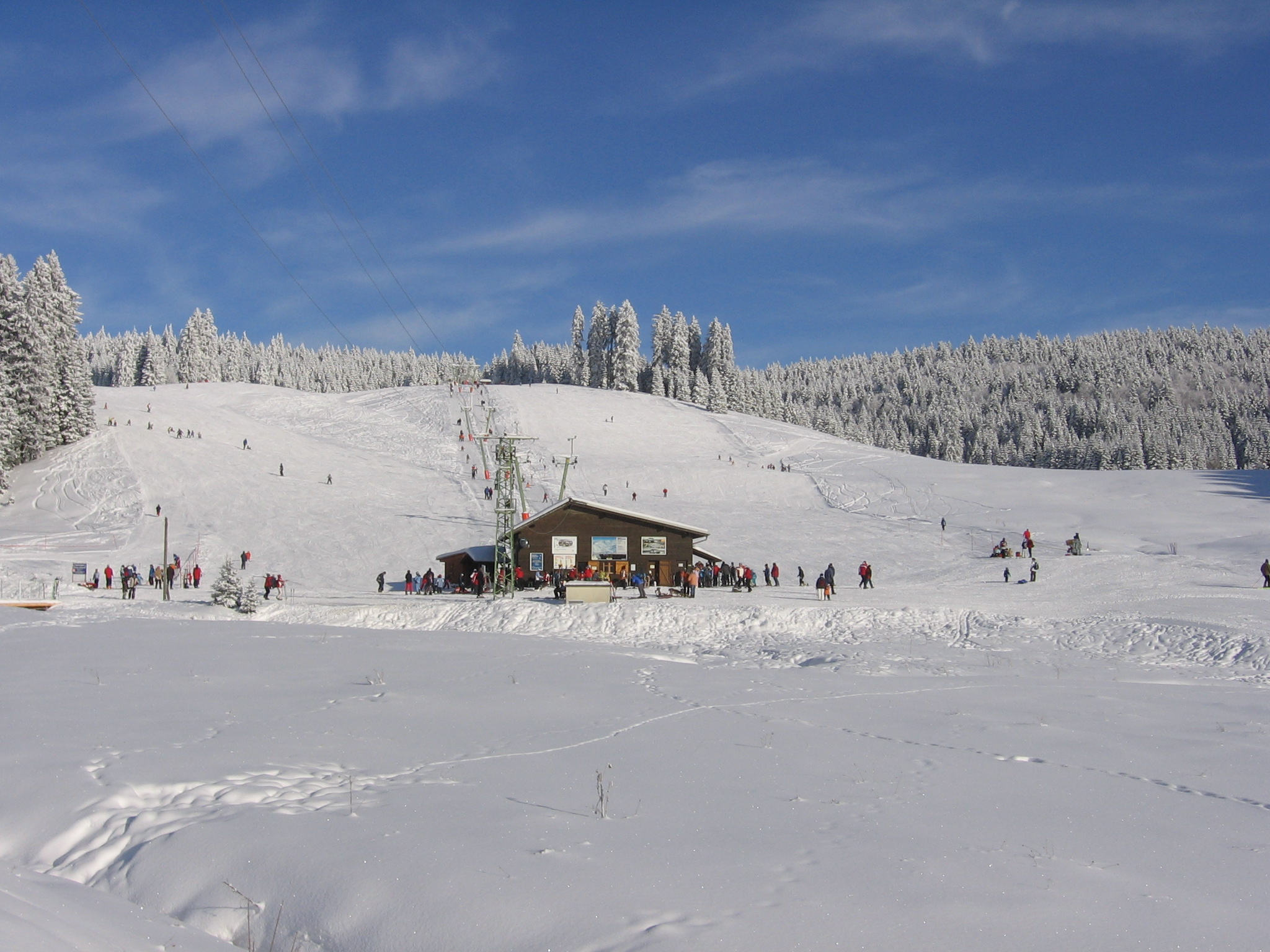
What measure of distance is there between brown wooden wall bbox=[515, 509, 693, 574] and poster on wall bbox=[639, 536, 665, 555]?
117 mm

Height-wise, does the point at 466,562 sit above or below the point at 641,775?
above

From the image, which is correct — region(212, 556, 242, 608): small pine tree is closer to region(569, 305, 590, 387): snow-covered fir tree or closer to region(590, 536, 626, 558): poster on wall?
region(590, 536, 626, 558): poster on wall

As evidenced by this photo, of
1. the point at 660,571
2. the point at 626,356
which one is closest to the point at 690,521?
the point at 660,571

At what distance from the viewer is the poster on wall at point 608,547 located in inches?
1537

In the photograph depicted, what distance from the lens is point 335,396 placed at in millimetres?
105562

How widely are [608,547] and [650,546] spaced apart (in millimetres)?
2006

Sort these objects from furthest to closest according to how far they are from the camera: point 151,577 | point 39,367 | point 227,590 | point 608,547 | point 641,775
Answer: point 39,367 < point 608,547 < point 151,577 < point 227,590 < point 641,775

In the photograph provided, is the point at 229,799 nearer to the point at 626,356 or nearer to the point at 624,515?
the point at 624,515

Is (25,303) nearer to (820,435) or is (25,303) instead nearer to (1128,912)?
(1128,912)

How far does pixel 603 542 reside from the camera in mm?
39156

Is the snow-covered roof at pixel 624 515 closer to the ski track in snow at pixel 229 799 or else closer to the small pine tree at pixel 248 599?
the small pine tree at pixel 248 599

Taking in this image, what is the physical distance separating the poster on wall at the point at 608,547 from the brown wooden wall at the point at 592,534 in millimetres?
147

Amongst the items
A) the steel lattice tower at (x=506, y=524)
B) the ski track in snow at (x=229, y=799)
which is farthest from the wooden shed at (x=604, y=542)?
the ski track in snow at (x=229, y=799)

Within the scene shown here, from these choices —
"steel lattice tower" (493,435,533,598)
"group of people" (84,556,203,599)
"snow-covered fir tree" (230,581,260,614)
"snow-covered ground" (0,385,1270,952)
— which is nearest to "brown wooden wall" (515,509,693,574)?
"steel lattice tower" (493,435,533,598)
